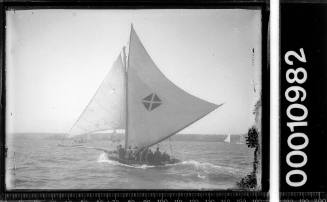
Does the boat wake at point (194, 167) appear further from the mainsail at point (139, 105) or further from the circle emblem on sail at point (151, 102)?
the circle emblem on sail at point (151, 102)

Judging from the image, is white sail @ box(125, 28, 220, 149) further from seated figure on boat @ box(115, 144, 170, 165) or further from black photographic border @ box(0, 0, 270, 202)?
black photographic border @ box(0, 0, 270, 202)

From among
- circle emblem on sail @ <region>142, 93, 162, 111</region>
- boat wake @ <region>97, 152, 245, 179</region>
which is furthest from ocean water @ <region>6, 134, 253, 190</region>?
circle emblem on sail @ <region>142, 93, 162, 111</region>

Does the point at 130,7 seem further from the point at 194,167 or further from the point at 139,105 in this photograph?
the point at 194,167

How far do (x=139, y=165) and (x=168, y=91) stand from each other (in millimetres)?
251

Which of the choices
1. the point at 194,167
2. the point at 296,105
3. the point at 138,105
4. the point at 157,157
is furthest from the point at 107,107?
the point at 296,105

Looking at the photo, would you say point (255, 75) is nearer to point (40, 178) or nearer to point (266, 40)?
point (266, 40)

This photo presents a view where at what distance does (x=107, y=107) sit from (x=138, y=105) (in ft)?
0.32

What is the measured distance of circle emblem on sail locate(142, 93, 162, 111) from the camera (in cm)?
137

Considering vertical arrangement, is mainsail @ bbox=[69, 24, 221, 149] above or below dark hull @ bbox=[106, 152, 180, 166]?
above

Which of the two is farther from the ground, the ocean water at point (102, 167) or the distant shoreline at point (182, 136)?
the distant shoreline at point (182, 136)

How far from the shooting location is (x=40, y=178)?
4.49 feet

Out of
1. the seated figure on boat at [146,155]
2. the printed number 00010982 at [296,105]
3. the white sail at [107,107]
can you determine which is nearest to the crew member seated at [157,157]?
the seated figure on boat at [146,155]

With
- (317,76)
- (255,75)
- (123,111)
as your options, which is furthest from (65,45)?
(317,76)

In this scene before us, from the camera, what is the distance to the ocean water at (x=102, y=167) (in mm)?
1359
